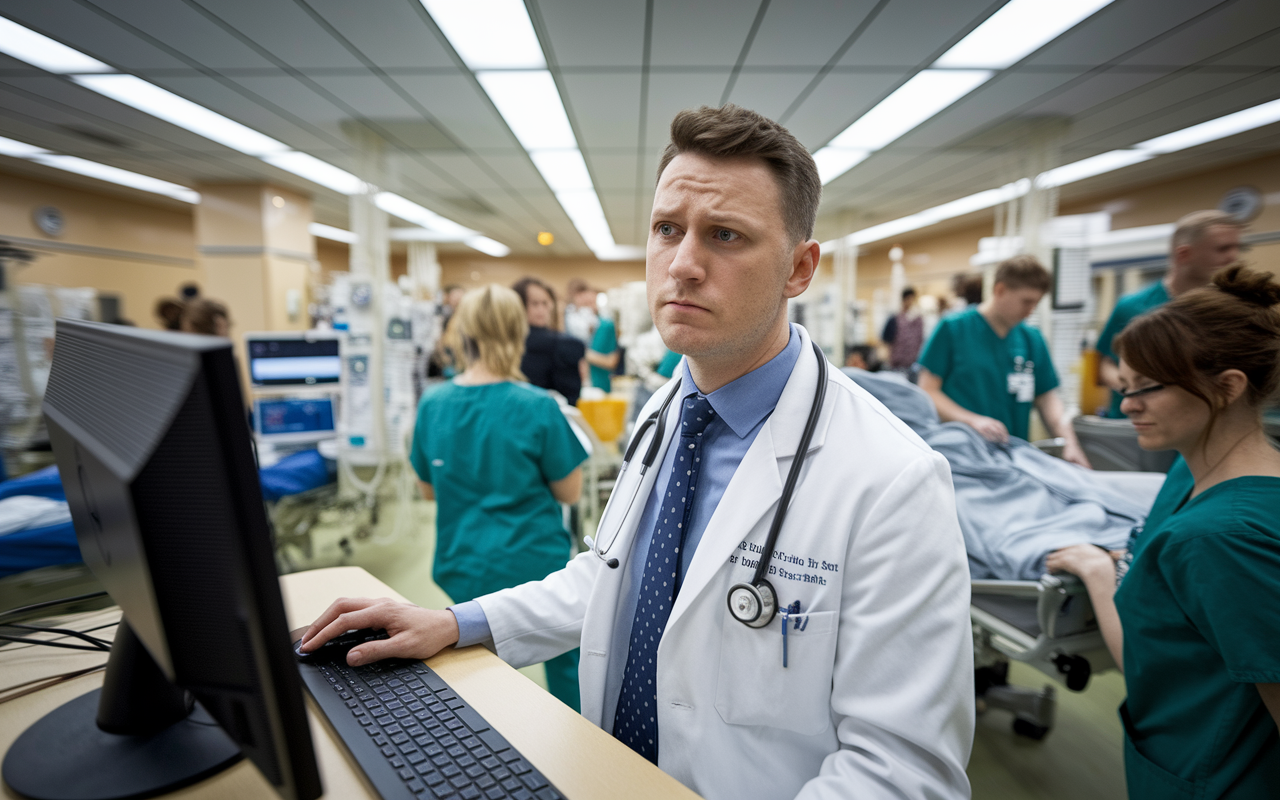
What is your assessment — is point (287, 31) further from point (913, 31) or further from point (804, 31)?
point (913, 31)

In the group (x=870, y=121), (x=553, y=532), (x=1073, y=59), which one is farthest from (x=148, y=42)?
(x=1073, y=59)

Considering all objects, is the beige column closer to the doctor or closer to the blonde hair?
the blonde hair

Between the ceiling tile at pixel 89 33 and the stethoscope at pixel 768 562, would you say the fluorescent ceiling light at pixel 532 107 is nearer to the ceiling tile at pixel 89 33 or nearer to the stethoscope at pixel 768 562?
the ceiling tile at pixel 89 33

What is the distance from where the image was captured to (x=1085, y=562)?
1.66 metres

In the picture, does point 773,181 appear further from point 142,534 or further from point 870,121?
point 870,121

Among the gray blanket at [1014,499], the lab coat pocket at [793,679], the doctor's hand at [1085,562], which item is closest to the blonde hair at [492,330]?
the gray blanket at [1014,499]

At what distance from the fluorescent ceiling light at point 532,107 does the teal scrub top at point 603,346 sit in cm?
181

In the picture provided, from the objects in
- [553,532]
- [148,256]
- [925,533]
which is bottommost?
[553,532]

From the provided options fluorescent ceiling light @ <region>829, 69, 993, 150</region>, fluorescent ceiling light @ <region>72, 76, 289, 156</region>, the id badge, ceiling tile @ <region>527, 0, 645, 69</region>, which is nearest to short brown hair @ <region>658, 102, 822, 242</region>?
the id badge

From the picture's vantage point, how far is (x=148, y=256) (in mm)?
9148

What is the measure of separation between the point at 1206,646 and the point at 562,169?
6.82 m

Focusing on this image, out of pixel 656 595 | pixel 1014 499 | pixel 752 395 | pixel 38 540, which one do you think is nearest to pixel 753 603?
pixel 656 595

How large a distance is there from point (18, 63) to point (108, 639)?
533 centimetres

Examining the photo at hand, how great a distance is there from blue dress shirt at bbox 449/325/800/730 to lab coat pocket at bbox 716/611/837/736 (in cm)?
18
